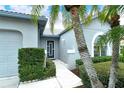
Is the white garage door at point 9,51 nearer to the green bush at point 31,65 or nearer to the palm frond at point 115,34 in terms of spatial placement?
the green bush at point 31,65

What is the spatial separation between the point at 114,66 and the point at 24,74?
5.16 m

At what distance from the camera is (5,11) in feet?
33.8

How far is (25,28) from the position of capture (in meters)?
11.4

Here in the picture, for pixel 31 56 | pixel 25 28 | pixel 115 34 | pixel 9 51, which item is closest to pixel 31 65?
pixel 31 56

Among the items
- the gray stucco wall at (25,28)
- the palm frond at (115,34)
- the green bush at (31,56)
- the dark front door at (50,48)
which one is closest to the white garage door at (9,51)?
the gray stucco wall at (25,28)

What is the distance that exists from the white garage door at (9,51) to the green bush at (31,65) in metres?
2.22

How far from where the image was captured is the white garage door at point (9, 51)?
11.2 meters

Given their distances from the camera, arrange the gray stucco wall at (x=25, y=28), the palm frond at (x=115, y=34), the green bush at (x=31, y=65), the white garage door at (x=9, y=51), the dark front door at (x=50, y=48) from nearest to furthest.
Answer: the palm frond at (x=115, y=34) < the green bush at (x=31, y=65) < the gray stucco wall at (x=25, y=28) < the white garage door at (x=9, y=51) < the dark front door at (x=50, y=48)

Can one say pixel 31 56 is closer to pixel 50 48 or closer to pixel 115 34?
pixel 115 34

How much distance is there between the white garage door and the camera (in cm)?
1119

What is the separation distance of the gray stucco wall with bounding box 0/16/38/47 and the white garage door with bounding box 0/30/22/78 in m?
0.41
